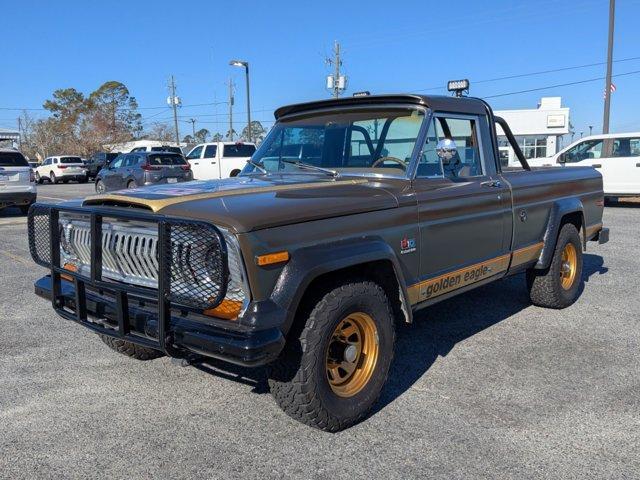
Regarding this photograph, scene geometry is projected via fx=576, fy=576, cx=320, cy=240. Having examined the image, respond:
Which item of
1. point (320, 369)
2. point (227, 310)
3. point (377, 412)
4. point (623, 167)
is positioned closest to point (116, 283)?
point (227, 310)

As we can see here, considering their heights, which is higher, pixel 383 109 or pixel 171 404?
pixel 383 109

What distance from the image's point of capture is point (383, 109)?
4293 millimetres

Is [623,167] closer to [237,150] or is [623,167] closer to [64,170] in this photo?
[237,150]

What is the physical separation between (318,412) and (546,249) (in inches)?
123

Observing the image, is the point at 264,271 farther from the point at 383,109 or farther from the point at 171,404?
the point at 383,109

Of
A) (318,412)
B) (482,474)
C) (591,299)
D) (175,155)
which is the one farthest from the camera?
(175,155)

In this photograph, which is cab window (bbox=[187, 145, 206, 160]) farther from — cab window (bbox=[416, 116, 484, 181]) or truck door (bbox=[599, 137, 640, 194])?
cab window (bbox=[416, 116, 484, 181])

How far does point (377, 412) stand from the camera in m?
3.52

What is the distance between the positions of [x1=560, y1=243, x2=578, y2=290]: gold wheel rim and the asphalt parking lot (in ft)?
1.91

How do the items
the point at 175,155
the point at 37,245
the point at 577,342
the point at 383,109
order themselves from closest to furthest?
1. the point at 37,245
2. the point at 383,109
3. the point at 577,342
4. the point at 175,155

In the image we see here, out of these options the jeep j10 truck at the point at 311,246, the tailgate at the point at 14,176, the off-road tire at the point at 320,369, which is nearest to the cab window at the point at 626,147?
the jeep j10 truck at the point at 311,246

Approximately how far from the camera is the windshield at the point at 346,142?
13.6 ft

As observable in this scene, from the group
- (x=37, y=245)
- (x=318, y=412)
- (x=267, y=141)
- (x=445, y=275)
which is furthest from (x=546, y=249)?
(x=37, y=245)

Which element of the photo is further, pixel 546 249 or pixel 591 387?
pixel 546 249
